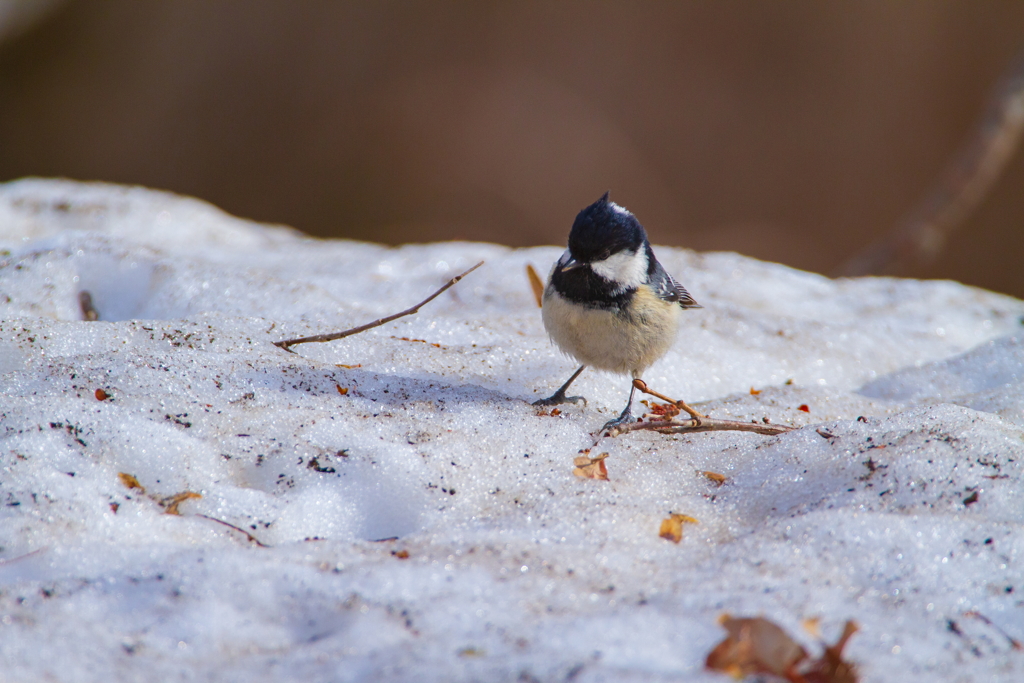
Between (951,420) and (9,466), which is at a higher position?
(951,420)

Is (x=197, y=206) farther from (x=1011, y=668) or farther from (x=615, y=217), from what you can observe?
(x=1011, y=668)

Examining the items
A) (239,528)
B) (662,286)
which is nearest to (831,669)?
(239,528)

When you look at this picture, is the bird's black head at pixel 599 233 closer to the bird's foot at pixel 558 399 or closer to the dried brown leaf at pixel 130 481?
the bird's foot at pixel 558 399

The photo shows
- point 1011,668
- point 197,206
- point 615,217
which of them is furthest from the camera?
point 197,206

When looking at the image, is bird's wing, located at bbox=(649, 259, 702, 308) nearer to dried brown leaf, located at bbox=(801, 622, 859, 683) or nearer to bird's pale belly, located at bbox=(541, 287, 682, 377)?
bird's pale belly, located at bbox=(541, 287, 682, 377)

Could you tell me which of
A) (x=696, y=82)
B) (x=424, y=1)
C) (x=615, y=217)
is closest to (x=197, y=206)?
(x=615, y=217)

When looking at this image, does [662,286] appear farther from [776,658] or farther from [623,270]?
[776,658]

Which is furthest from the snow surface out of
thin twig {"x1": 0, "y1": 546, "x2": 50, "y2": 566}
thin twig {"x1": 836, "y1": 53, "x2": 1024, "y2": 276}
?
thin twig {"x1": 836, "y1": 53, "x2": 1024, "y2": 276}
